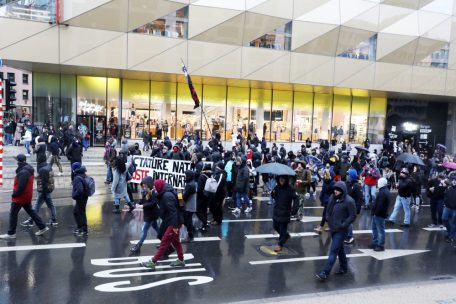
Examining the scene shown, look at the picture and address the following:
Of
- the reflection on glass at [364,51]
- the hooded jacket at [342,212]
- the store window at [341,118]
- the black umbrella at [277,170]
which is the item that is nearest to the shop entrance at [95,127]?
the reflection on glass at [364,51]

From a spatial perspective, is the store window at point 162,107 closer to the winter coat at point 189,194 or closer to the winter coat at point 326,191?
the winter coat at point 326,191

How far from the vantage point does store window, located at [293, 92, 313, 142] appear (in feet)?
105

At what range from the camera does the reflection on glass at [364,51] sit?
28.2 meters

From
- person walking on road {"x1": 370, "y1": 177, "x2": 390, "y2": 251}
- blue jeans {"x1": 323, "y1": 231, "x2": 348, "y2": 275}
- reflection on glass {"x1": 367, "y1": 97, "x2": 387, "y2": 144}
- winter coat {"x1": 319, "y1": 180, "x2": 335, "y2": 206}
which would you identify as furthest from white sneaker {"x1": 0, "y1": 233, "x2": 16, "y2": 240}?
reflection on glass {"x1": 367, "y1": 97, "x2": 387, "y2": 144}

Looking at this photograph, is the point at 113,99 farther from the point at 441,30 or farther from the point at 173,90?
→ the point at 441,30

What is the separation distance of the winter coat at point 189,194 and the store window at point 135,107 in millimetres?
18959

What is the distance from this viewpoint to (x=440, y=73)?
101 feet

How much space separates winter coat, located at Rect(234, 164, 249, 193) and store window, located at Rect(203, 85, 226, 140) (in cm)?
1735

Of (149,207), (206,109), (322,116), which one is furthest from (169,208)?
(322,116)

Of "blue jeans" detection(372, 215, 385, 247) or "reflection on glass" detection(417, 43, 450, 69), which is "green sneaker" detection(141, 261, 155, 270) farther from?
"reflection on glass" detection(417, 43, 450, 69)

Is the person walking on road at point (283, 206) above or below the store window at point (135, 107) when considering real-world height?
below

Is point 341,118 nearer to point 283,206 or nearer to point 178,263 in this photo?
point 283,206

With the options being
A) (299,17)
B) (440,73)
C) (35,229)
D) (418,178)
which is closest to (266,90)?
(299,17)

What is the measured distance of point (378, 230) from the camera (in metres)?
9.28
